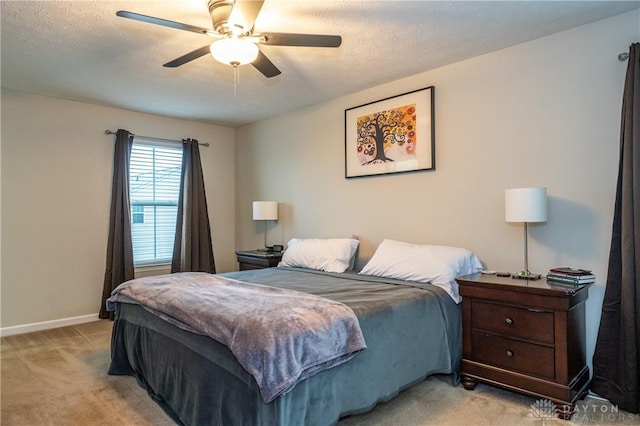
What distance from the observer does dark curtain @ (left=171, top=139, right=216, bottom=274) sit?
195 inches

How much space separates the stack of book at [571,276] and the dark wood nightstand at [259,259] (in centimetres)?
270

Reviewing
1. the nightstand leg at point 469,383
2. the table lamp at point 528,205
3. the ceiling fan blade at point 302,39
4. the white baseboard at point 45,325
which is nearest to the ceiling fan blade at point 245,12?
the ceiling fan blade at point 302,39

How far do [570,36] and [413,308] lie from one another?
7.12ft

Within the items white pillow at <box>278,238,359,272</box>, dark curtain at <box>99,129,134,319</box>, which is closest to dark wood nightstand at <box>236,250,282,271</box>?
white pillow at <box>278,238,359,272</box>

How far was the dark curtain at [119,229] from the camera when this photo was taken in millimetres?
4383

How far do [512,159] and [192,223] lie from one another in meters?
3.76

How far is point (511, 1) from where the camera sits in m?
2.34

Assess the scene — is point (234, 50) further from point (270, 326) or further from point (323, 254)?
point (323, 254)

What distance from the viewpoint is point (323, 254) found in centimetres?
375

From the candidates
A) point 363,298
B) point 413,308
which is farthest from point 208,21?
point 413,308

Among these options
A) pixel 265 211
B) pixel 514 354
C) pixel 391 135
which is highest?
pixel 391 135

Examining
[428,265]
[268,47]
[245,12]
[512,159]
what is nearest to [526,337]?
[428,265]

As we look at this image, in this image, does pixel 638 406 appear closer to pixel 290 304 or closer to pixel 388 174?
pixel 290 304

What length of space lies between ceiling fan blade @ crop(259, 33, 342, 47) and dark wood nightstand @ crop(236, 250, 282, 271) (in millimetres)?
2536
